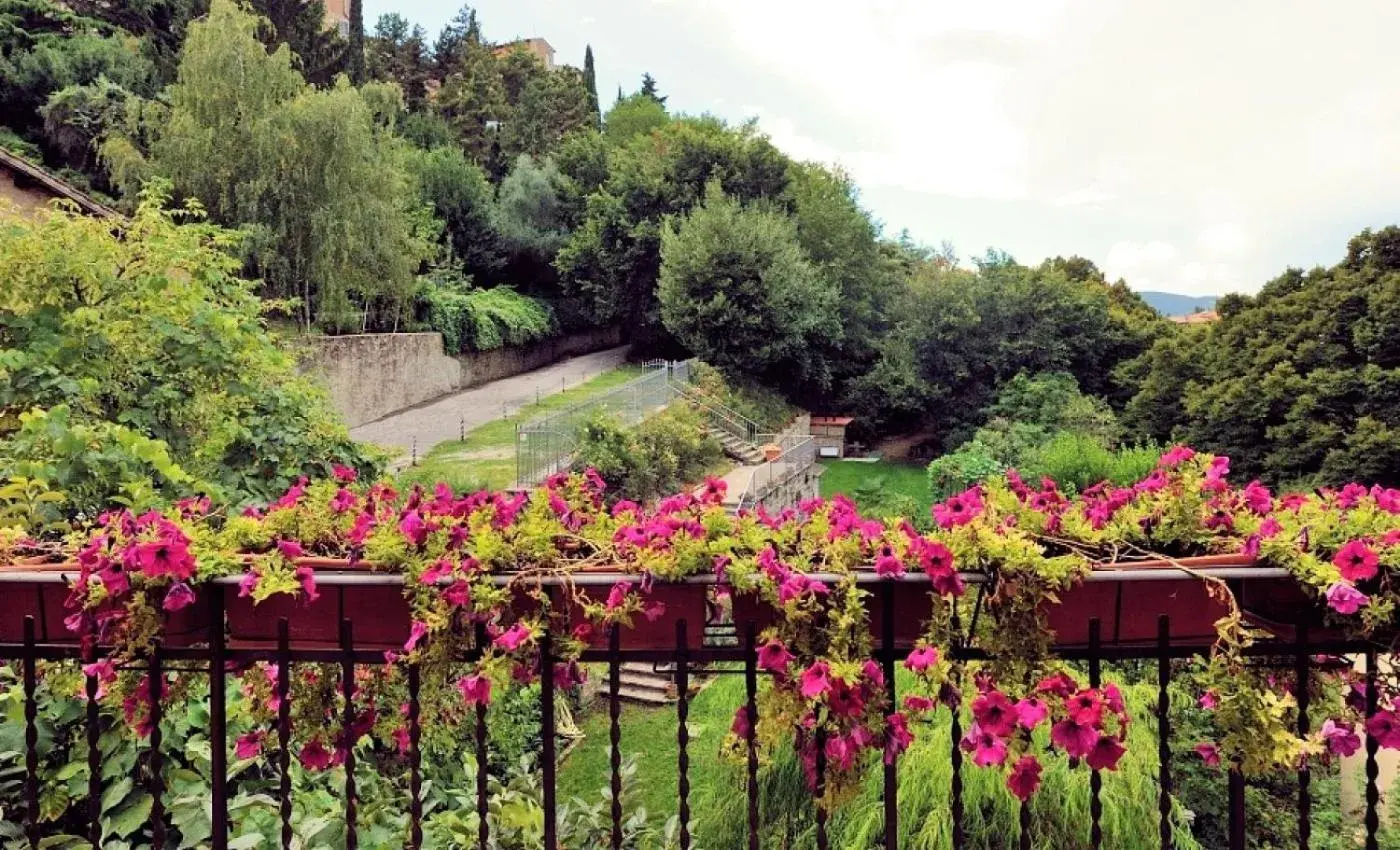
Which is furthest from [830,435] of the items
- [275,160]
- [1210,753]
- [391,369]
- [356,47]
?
[1210,753]

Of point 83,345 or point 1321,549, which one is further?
point 83,345

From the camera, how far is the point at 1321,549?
4.64 ft

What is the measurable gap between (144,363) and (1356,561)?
4.86m

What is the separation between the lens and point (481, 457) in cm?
1440

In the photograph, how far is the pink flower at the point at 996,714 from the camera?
1.32m

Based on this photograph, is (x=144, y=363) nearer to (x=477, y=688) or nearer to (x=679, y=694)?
(x=477, y=688)

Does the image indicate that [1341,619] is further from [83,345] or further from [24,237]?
[24,237]

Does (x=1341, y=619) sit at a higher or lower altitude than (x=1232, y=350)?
lower

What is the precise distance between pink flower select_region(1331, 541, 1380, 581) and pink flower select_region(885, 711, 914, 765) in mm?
689

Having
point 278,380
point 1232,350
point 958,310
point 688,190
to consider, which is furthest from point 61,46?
point 1232,350

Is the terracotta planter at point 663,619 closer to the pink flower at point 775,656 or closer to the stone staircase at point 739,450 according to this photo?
the pink flower at point 775,656

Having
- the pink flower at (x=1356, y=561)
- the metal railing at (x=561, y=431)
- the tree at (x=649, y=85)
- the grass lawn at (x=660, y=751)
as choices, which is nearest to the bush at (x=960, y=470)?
the metal railing at (x=561, y=431)

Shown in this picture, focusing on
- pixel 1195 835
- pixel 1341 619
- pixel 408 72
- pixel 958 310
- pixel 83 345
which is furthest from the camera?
pixel 408 72

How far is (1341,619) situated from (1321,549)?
112 millimetres
